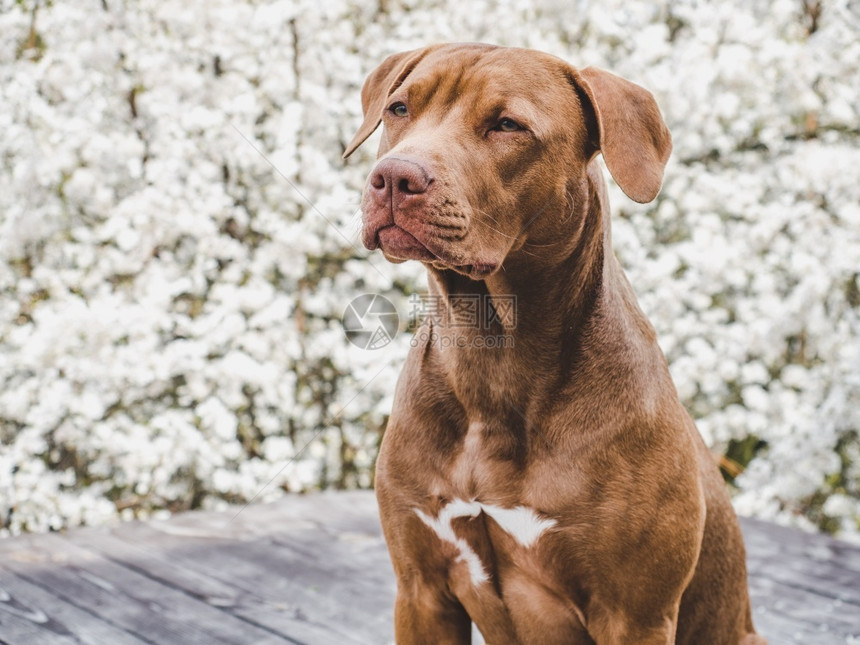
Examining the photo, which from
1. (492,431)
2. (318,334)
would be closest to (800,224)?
(318,334)

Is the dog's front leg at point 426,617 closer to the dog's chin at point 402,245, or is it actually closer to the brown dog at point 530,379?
the brown dog at point 530,379

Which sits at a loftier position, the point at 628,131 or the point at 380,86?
the point at 380,86

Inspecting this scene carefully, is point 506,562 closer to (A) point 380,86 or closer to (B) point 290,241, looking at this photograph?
(A) point 380,86

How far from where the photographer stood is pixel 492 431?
1.86 meters

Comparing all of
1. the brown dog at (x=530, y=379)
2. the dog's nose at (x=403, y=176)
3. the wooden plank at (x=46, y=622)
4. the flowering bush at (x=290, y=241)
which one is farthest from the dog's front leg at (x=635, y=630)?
the flowering bush at (x=290, y=241)

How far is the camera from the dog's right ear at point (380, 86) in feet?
6.73

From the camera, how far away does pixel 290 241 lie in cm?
459

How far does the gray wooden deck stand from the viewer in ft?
8.68

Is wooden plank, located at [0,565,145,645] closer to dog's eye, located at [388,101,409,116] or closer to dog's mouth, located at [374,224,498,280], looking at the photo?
dog's mouth, located at [374,224,498,280]

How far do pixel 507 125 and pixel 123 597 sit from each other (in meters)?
1.97

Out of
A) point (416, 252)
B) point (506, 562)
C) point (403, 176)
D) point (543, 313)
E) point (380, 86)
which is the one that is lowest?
point (506, 562)

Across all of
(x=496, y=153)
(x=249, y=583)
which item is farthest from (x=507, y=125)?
(x=249, y=583)

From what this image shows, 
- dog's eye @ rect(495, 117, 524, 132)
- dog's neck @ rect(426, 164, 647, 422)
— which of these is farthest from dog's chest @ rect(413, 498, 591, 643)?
dog's eye @ rect(495, 117, 524, 132)

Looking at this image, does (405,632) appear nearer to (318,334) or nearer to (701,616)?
(701,616)
